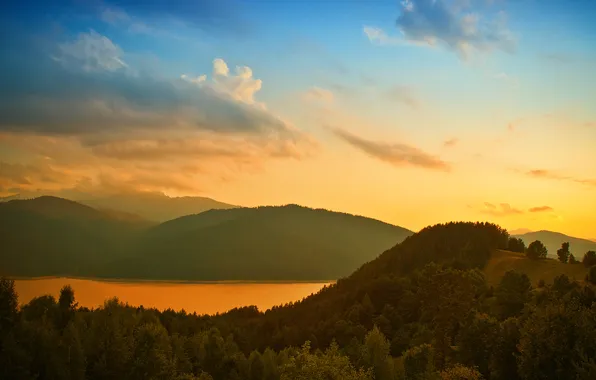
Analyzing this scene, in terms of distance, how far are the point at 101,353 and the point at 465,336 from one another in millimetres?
45944

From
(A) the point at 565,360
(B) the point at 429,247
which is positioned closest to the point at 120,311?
(A) the point at 565,360

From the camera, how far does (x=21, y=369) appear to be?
5928cm

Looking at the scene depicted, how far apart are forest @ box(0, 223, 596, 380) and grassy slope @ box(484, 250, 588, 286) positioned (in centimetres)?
289

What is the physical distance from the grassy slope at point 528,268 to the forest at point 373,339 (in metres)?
2.89

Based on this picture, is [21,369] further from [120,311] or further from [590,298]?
[590,298]

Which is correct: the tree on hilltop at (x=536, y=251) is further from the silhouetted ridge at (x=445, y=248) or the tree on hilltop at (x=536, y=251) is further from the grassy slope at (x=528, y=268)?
the silhouetted ridge at (x=445, y=248)

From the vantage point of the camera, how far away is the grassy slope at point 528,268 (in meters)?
97.2

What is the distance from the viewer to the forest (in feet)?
156

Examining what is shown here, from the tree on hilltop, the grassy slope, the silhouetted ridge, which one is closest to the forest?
the tree on hilltop

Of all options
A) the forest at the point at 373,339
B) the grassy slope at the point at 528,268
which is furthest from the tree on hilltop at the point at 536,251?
the grassy slope at the point at 528,268

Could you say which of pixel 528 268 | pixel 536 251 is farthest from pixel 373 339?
pixel 536 251

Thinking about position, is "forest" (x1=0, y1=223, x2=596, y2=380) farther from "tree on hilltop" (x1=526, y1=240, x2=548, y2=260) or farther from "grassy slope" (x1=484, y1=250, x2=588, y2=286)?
"grassy slope" (x1=484, y1=250, x2=588, y2=286)

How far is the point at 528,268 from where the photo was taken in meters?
110

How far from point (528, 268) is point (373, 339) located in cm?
6797
